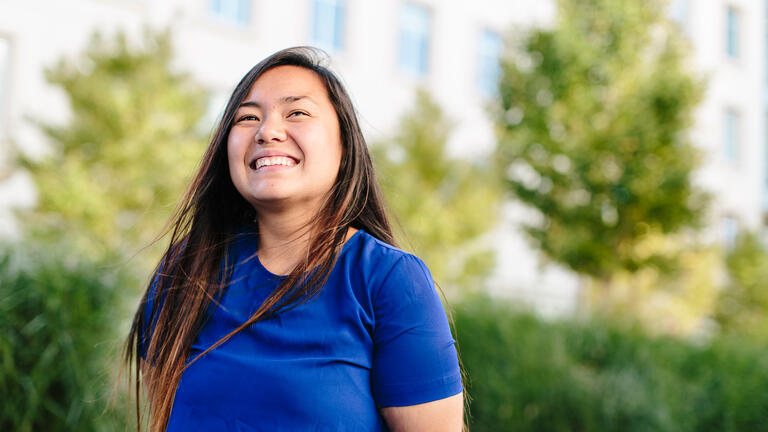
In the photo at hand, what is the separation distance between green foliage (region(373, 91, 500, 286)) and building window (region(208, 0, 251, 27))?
4.44 metres

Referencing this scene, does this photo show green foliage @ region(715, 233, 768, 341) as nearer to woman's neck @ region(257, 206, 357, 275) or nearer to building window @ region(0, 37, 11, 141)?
building window @ region(0, 37, 11, 141)

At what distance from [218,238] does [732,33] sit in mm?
26041

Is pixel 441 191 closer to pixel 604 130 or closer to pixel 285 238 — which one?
pixel 604 130

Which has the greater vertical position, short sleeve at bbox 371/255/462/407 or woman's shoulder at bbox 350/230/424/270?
woman's shoulder at bbox 350/230/424/270

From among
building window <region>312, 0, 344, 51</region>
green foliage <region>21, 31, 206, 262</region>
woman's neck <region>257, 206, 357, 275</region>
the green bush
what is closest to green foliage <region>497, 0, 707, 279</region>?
the green bush

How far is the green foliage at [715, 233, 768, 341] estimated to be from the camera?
1633cm

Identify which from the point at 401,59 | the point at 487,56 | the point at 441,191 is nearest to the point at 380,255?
the point at 441,191

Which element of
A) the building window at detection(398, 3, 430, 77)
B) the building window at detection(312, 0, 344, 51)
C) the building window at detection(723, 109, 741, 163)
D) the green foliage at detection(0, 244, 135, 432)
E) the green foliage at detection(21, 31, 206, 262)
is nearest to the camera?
the green foliage at detection(0, 244, 135, 432)

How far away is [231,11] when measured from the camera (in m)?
14.5

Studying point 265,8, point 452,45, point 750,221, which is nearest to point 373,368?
point 265,8

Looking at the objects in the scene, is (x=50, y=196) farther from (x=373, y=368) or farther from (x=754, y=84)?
(x=754, y=84)

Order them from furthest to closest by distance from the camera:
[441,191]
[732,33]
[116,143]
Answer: [732,33], [441,191], [116,143]

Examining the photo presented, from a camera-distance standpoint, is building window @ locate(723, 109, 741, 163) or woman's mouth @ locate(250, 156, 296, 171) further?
building window @ locate(723, 109, 741, 163)

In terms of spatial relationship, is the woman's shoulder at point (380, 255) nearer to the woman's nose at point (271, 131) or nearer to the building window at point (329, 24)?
the woman's nose at point (271, 131)
